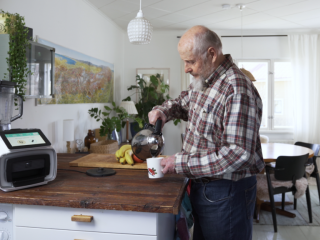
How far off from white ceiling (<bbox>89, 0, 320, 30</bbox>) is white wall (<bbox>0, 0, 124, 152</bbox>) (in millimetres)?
280

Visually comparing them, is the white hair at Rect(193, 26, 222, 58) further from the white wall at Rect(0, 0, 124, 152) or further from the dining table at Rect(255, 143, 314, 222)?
the dining table at Rect(255, 143, 314, 222)

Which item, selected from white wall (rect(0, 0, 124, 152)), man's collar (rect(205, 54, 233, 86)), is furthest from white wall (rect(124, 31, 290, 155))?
man's collar (rect(205, 54, 233, 86))

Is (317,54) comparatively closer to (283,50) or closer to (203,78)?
(283,50)

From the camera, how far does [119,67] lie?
5387 millimetres

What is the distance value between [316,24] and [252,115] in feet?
15.6

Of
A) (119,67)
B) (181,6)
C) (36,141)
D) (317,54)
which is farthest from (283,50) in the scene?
(36,141)

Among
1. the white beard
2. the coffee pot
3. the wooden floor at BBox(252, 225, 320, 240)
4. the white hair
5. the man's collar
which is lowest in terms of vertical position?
the wooden floor at BBox(252, 225, 320, 240)

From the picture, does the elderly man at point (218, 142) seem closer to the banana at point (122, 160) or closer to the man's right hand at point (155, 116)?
the man's right hand at point (155, 116)

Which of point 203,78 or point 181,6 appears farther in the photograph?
point 181,6

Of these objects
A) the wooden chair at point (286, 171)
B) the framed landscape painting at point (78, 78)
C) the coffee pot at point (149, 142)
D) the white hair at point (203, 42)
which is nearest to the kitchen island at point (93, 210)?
the coffee pot at point (149, 142)

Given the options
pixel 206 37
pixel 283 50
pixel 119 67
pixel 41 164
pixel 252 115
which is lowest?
pixel 41 164

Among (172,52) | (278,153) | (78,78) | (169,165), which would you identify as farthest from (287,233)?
(172,52)

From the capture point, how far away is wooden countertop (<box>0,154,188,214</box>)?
124 centimetres

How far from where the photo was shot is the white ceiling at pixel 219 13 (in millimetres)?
3939
